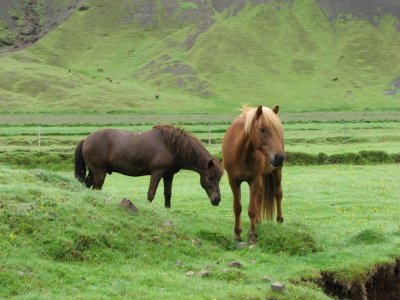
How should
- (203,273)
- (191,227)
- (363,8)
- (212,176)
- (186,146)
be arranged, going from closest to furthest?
(203,273) → (191,227) → (212,176) → (186,146) → (363,8)

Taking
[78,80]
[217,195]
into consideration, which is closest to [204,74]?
[78,80]

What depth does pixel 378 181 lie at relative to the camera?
27.6m

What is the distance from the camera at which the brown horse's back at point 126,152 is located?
17.4 meters

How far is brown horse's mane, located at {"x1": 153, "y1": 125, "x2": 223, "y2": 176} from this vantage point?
55.0 feet

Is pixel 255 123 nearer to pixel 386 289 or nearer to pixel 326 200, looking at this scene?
pixel 386 289

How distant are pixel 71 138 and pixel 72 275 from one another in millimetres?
43952

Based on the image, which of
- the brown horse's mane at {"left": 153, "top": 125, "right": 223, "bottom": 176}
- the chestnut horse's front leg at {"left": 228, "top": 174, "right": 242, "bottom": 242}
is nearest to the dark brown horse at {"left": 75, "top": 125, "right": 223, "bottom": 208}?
the brown horse's mane at {"left": 153, "top": 125, "right": 223, "bottom": 176}

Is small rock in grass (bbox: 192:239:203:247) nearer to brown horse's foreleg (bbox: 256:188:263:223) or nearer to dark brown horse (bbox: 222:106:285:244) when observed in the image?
dark brown horse (bbox: 222:106:285:244)

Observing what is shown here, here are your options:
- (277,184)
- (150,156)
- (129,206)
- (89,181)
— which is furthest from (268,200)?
(89,181)

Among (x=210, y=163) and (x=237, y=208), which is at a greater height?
(x=210, y=163)

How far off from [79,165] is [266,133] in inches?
298

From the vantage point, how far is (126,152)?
17.8 m

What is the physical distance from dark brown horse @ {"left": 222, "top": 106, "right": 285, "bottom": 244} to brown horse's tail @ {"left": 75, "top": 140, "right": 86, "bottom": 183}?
226 inches

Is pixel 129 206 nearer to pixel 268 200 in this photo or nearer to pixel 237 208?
pixel 237 208
